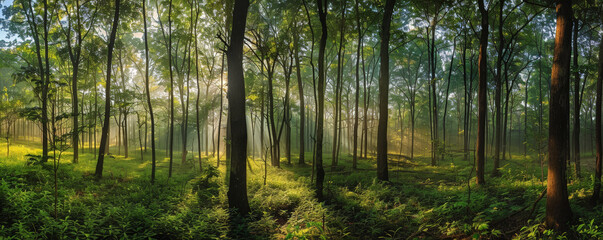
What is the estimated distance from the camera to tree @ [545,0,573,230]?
4734 millimetres

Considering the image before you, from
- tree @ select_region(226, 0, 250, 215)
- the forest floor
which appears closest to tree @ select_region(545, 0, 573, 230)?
the forest floor

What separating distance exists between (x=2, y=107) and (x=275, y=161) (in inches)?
753

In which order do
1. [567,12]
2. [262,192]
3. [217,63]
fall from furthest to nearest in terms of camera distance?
1. [217,63]
2. [262,192]
3. [567,12]

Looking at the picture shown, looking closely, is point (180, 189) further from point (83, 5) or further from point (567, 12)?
point (567, 12)

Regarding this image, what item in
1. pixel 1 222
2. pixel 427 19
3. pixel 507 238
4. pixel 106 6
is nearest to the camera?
pixel 507 238

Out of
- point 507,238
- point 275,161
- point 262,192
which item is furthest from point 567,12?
point 275,161

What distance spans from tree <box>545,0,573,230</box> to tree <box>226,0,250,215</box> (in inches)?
274

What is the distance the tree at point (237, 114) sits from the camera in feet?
23.3

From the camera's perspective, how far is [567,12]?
15.7ft

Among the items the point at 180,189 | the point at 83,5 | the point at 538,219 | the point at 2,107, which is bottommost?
the point at 180,189

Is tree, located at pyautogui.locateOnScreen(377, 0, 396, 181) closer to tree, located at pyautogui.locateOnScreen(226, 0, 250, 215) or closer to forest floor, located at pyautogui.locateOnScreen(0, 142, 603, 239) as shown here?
forest floor, located at pyautogui.locateOnScreen(0, 142, 603, 239)

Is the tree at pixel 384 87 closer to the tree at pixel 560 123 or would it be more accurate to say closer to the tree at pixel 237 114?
the tree at pixel 560 123

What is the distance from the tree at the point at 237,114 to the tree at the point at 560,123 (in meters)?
6.96

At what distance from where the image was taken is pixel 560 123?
15.7 feet
